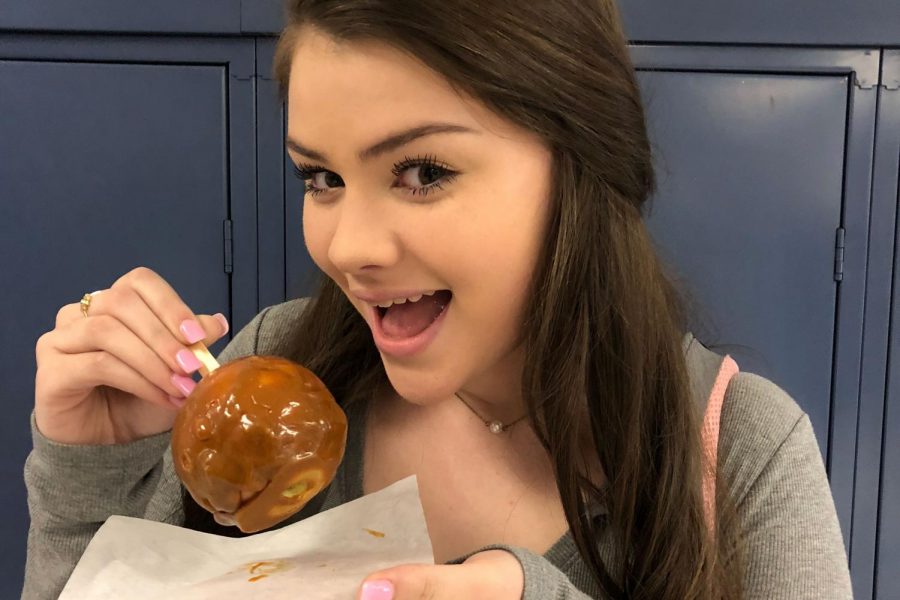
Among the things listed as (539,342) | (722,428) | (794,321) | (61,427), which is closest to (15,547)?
(61,427)

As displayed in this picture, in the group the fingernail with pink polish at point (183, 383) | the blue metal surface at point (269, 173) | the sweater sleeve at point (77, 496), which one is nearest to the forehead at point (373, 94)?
the fingernail with pink polish at point (183, 383)

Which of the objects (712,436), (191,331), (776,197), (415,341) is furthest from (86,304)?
(776,197)

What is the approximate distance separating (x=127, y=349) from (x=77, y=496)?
0.24 m

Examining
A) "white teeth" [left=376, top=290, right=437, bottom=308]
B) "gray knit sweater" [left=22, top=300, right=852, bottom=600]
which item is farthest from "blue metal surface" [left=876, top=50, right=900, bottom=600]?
A: "white teeth" [left=376, top=290, right=437, bottom=308]

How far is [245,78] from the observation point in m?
1.58

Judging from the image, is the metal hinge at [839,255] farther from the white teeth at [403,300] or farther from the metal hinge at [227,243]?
the metal hinge at [227,243]

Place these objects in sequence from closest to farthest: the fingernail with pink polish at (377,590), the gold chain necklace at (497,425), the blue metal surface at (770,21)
A: the fingernail with pink polish at (377,590) → the gold chain necklace at (497,425) → the blue metal surface at (770,21)

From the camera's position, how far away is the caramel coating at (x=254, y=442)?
753 mm

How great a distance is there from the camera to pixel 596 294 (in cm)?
94

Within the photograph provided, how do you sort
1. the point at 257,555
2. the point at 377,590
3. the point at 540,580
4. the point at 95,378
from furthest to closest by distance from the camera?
the point at 95,378, the point at 257,555, the point at 540,580, the point at 377,590

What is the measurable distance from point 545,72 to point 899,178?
43.5 inches

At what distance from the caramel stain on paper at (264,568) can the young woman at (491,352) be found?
20cm

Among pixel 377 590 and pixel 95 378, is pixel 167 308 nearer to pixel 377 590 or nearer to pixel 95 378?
pixel 95 378

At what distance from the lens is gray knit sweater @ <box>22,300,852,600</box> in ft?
3.19
